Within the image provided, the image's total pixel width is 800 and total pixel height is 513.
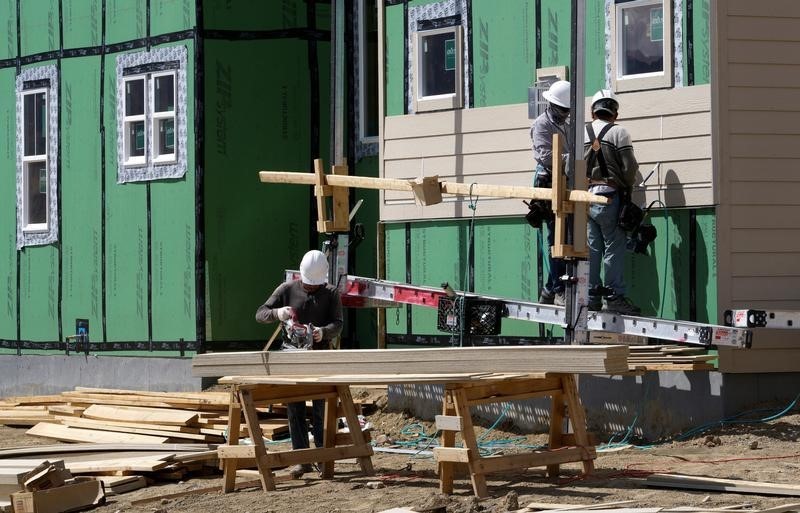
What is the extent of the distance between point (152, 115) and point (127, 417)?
4.89 metres

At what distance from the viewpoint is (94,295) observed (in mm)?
20109

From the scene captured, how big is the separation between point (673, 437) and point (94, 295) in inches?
368

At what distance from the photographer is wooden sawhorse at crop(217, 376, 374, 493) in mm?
11742

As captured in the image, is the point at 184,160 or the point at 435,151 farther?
the point at 184,160

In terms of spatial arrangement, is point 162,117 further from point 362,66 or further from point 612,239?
point 612,239

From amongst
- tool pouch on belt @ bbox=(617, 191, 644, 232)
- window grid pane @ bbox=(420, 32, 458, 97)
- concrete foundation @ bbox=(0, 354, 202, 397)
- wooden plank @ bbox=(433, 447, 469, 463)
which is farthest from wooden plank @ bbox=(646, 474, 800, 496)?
concrete foundation @ bbox=(0, 354, 202, 397)

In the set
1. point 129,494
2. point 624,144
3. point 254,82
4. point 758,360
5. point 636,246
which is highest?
point 254,82

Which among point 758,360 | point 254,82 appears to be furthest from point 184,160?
point 758,360

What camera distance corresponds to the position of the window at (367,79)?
1891 centimetres

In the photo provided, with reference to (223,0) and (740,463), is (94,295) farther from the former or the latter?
(740,463)

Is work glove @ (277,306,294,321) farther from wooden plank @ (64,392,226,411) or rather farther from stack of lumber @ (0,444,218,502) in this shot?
wooden plank @ (64,392,226,411)

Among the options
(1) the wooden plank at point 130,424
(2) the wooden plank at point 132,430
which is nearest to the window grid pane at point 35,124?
(1) the wooden plank at point 130,424

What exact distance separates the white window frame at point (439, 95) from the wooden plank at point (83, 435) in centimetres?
440

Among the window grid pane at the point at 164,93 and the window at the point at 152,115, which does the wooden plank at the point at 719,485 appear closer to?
the window at the point at 152,115
